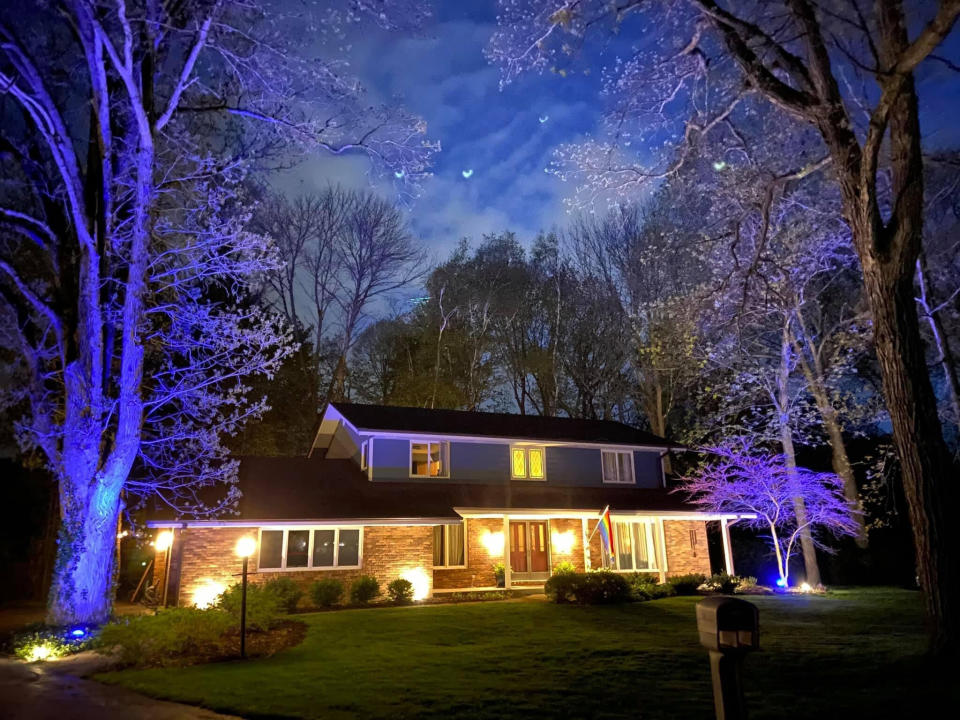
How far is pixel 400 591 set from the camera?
17.0 m

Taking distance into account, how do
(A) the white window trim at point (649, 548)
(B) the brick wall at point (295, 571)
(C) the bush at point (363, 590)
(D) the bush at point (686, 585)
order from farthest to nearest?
(A) the white window trim at point (649, 548)
(D) the bush at point (686, 585)
(C) the bush at point (363, 590)
(B) the brick wall at point (295, 571)

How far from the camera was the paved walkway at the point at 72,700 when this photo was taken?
627cm

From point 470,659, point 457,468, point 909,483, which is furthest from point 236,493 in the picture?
point 909,483

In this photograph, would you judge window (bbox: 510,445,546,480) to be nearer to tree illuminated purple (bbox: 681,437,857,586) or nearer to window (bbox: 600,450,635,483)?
window (bbox: 600,450,635,483)

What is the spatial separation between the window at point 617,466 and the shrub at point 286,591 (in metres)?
12.0

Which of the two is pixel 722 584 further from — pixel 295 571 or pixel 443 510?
pixel 295 571

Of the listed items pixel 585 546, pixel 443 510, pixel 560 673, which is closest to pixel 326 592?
pixel 443 510

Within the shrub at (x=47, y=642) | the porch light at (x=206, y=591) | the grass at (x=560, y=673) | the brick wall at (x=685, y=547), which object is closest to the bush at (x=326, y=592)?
the porch light at (x=206, y=591)

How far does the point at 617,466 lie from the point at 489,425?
16.9ft

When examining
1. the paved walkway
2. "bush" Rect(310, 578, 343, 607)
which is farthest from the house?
the paved walkway

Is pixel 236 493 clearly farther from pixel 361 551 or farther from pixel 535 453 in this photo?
pixel 535 453

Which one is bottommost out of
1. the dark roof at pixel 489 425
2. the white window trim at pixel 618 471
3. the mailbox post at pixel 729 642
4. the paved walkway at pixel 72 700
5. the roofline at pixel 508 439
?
the paved walkway at pixel 72 700

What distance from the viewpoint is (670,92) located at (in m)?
10.1

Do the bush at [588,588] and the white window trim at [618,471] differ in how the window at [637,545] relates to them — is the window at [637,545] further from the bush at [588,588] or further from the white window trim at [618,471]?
the bush at [588,588]
